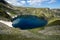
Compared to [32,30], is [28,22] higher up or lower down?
higher up

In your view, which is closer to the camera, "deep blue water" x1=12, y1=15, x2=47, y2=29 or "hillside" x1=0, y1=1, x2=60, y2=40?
"hillside" x1=0, y1=1, x2=60, y2=40

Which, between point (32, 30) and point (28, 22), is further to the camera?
point (28, 22)

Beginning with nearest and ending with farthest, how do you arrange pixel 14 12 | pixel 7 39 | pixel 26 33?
1. pixel 7 39
2. pixel 26 33
3. pixel 14 12

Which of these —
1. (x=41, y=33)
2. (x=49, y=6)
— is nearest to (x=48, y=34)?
(x=41, y=33)

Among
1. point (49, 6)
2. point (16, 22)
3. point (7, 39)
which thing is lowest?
point (7, 39)

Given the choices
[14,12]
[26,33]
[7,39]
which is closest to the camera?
[7,39]

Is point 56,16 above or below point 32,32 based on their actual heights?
above

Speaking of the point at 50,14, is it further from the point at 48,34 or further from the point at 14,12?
the point at 14,12

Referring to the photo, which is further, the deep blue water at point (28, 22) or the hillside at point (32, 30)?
the deep blue water at point (28, 22)
